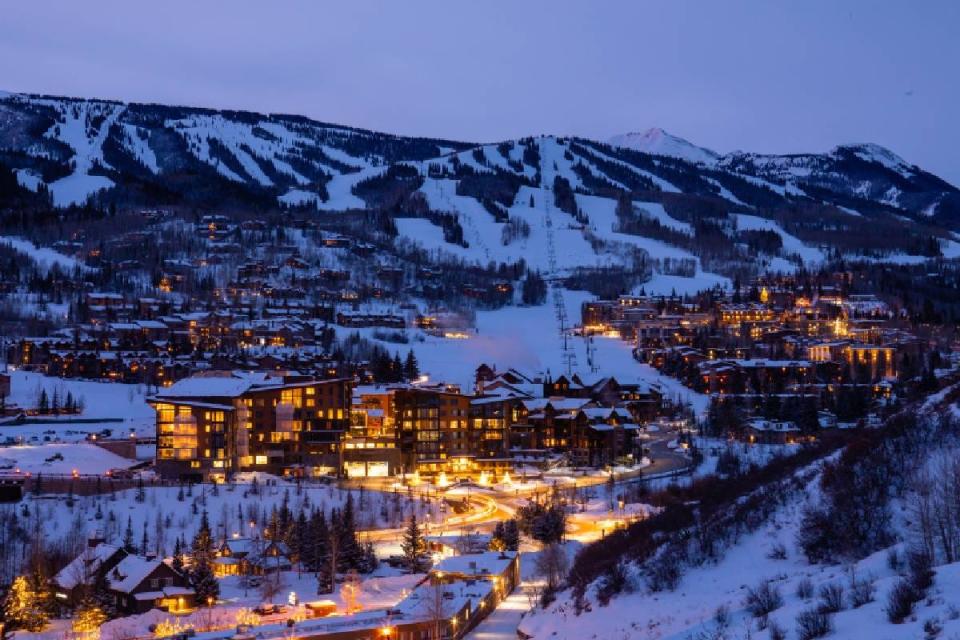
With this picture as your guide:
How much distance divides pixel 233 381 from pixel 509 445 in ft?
48.3

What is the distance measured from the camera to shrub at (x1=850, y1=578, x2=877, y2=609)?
11930 millimetres

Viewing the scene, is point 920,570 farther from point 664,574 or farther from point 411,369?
point 411,369

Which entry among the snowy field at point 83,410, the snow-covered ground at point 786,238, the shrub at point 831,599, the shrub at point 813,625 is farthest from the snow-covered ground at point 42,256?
the shrub at point 813,625

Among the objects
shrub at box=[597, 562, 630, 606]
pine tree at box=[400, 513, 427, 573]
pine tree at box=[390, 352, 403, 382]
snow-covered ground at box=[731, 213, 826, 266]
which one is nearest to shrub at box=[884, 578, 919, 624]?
shrub at box=[597, 562, 630, 606]

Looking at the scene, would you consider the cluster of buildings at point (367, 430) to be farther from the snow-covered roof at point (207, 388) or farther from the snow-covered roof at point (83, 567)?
the snow-covered roof at point (83, 567)

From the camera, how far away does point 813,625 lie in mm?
11211

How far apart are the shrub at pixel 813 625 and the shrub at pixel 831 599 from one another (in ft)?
0.92

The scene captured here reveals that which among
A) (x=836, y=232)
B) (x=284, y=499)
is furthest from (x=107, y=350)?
(x=836, y=232)

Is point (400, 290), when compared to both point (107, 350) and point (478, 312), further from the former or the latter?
point (107, 350)

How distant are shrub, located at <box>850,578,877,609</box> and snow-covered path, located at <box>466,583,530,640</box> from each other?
38.3 ft

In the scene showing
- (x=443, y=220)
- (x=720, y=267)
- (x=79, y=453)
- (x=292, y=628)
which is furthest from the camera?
(x=443, y=220)

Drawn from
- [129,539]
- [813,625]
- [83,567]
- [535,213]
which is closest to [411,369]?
[129,539]

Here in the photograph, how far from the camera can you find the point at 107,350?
6994cm

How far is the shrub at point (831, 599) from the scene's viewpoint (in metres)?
11.9
